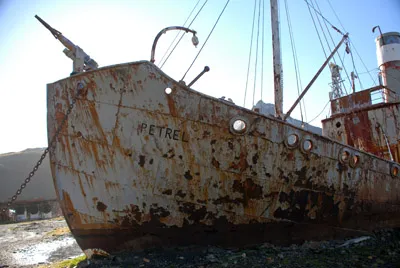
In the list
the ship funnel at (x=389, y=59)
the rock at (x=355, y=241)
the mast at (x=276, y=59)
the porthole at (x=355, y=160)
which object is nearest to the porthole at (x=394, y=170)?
the porthole at (x=355, y=160)

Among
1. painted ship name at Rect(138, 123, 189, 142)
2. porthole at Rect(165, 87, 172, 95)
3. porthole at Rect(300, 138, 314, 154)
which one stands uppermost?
porthole at Rect(165, 87, 172, 95)

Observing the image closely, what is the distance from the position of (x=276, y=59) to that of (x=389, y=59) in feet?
20.6

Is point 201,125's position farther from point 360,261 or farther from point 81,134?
point 360,261

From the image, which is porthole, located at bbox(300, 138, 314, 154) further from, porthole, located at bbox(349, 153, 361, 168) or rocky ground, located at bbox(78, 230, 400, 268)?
rocky ground, located at bbox(78, 230, 400, 268)

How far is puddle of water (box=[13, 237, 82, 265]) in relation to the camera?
6.08 metres

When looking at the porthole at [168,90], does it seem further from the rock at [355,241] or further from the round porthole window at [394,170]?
the round porthole window at [394,170]

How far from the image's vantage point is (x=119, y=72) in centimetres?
441

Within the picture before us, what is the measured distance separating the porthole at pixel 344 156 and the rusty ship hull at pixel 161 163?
0.96 meters

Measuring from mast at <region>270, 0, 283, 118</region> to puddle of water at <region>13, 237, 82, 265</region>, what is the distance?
6.63 meters

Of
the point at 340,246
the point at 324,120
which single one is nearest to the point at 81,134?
the point at 340,246

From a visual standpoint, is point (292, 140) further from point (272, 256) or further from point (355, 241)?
point (355, 241)

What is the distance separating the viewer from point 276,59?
293 inches

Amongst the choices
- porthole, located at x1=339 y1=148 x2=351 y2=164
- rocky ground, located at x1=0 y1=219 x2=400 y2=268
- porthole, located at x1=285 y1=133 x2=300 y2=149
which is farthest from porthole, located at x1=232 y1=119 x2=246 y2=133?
porthole, located at x1=339 y1=148 x2=351 y2=164

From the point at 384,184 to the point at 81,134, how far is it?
Result: 6623 mm
